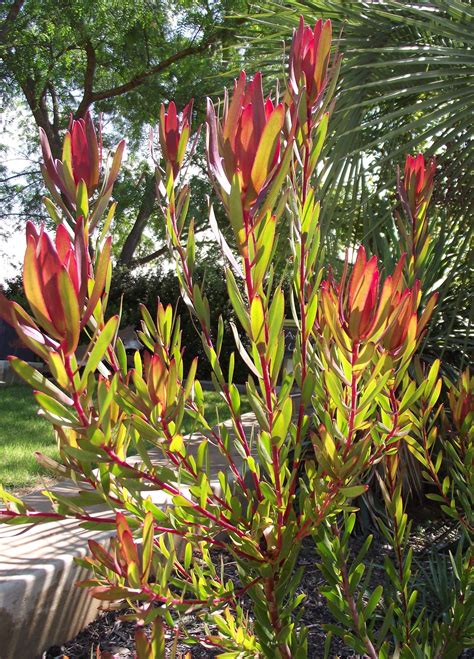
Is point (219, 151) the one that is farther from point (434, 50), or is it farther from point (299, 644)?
point (434, 50)

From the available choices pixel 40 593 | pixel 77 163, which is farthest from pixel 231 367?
pixel 40 593

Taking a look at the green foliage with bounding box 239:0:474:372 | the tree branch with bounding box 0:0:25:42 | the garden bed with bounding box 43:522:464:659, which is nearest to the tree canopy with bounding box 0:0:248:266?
the tree branch with bounding box 0:0:25:42

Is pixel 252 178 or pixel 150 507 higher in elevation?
pixel 252 178

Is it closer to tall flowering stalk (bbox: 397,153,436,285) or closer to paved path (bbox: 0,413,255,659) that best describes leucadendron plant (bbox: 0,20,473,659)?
tall flowering stalk (bbox: 397,153,436,285)

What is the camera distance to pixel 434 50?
2736 millimetres

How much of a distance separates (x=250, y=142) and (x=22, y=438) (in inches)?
199

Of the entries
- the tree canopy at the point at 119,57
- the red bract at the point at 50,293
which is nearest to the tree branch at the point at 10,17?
the tree canopy at the point at 119,57

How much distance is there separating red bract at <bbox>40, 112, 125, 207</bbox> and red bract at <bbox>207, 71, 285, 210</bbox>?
179 millimetres

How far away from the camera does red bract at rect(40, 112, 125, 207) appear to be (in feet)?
2.62

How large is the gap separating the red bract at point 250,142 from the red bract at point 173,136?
9.6 inches

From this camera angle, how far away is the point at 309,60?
0.90 metres

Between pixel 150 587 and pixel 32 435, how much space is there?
16.6ft

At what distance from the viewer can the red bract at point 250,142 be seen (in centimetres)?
68

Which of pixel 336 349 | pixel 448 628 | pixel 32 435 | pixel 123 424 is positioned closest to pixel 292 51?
pixel 336 349
